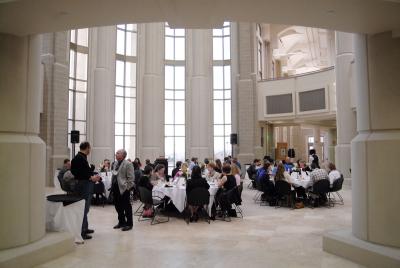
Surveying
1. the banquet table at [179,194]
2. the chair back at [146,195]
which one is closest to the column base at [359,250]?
the banquet table at [179,194]

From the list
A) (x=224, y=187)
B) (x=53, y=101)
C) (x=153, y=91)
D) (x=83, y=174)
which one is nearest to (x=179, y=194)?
(x=224, y=187)

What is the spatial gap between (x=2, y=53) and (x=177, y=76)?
17.4m

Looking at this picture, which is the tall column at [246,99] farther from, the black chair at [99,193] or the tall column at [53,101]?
the black chair at [99,193]

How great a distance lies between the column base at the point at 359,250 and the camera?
3986mm

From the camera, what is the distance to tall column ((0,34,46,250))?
13.9ft

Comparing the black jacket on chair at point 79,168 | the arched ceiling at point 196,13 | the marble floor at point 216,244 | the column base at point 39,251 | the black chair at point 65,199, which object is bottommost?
the marble floor at point 216,244

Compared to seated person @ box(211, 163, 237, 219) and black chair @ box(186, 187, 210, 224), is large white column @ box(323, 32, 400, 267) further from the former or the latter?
seated person @ box(211, 163, 237, 219)

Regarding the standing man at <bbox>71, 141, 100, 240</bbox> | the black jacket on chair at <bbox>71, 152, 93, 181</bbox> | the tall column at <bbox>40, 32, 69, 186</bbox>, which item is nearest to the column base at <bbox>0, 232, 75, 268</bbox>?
the standing man at <bbox>71, 141, 100, 240</bbox>

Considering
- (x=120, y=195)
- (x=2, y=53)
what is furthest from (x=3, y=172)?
(x=120, y=195)

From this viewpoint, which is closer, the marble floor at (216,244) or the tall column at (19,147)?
the tall column at (19,147)

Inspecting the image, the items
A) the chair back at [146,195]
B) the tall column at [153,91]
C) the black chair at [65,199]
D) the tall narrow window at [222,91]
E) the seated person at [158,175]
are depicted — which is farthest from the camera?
the tall narrow window at [222,91]

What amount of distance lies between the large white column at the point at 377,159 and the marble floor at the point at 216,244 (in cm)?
40

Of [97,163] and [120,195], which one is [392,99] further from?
[97,163]

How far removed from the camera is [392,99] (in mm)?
4309
